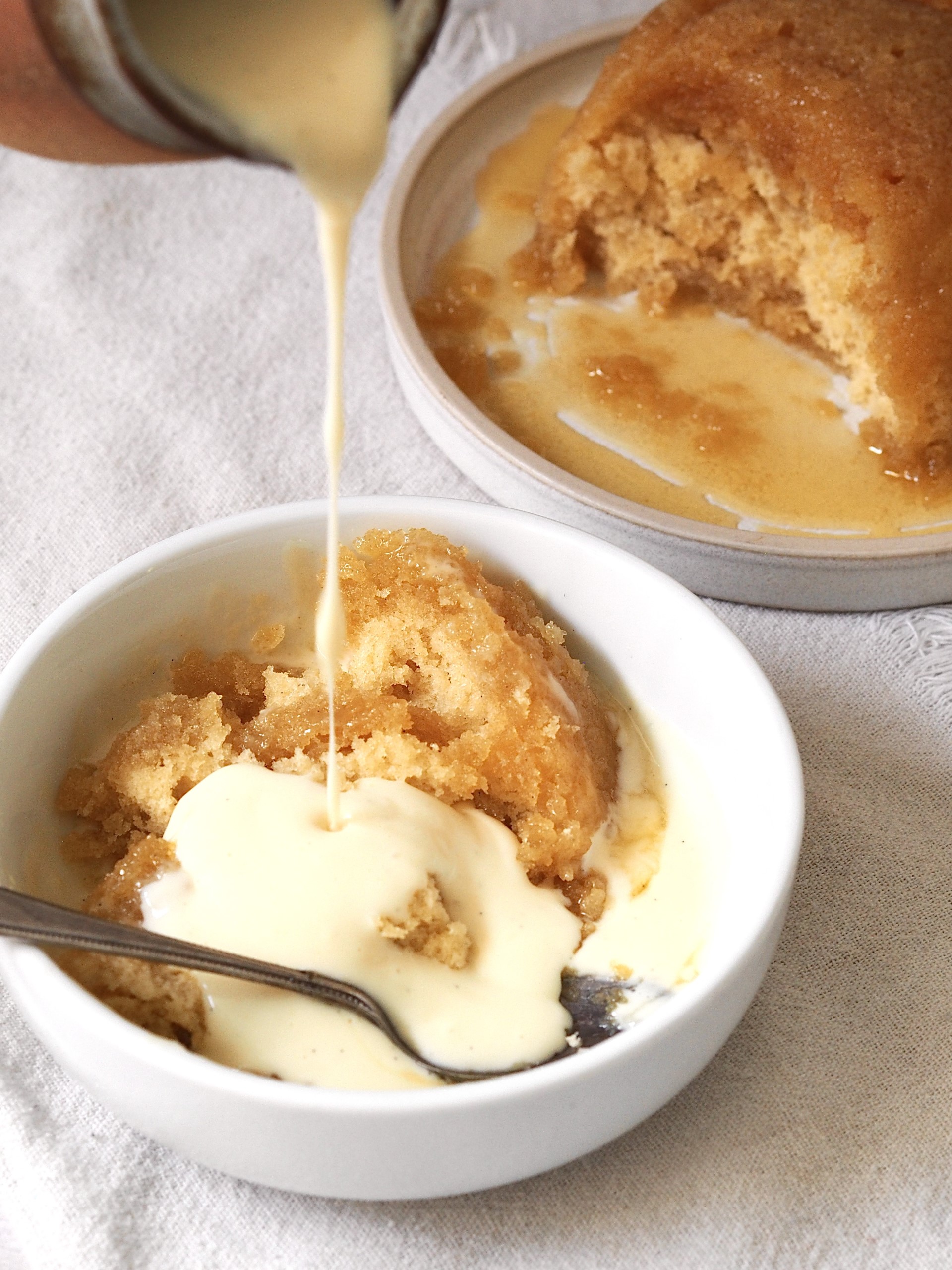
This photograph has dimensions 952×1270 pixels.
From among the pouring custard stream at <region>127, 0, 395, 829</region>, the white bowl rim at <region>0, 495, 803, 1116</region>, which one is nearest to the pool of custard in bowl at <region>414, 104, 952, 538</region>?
the white bowl rim at <region>0, 495, 803, 1116</region>

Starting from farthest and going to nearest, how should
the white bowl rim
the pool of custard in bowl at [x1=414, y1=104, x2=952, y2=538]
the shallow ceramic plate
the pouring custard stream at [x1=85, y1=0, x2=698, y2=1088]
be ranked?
the pool of custard in bowl at [x1=414, y1=104, x2=952, y2=538]
the shallow ceramic plate
the pouring custard stream at [x1=85, y1=0, x2=698, y2=1088]
the white bowl rim

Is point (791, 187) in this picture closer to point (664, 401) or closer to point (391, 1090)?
point (664, 401)

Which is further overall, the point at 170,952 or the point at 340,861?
the point at 340,861

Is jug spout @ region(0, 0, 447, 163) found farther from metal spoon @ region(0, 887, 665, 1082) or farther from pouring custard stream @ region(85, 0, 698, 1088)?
metal spoon @ region(0, 887, 665, 1082)

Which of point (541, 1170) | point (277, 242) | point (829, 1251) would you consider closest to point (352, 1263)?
point (541, 1170)

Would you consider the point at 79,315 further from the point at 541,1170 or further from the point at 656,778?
the point at 541,1170

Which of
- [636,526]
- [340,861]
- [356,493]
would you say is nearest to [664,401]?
[636,526]
